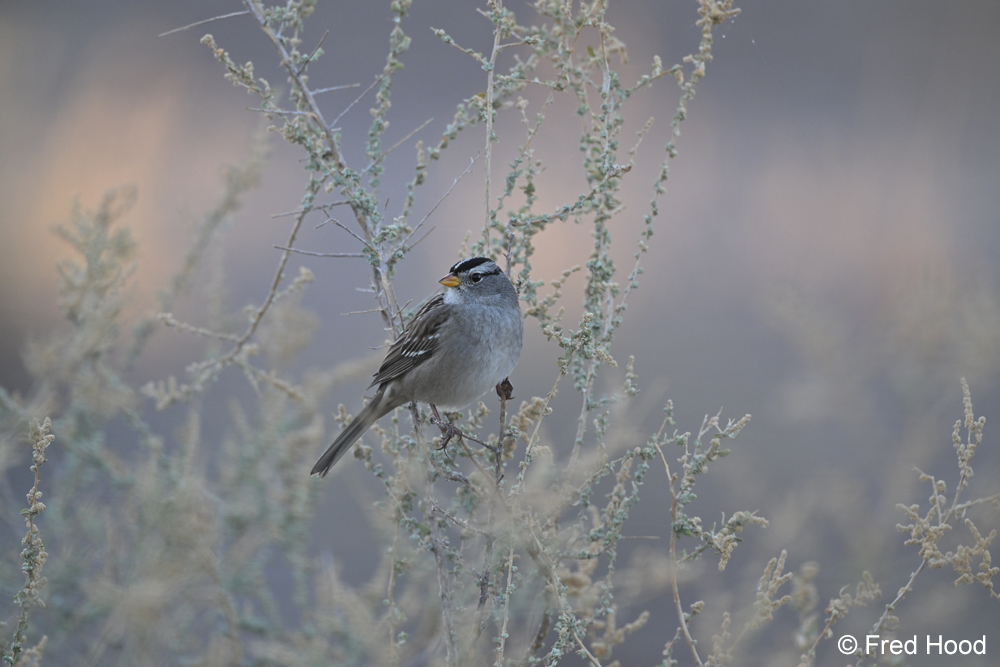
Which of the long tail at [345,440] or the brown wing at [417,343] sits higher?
the brown wing at [417,343]

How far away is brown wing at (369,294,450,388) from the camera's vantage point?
6.52 ft

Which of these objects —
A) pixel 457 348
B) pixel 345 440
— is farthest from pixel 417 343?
pixel 345 440

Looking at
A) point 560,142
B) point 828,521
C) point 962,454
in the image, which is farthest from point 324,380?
point 560,142

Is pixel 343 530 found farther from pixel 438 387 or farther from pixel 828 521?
pixel 828 521

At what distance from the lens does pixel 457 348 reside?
2.04m

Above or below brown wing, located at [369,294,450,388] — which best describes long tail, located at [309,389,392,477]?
below

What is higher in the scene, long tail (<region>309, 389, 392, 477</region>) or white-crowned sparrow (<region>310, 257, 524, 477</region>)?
white-crowned sparrow (<region>310, 257, 524, 477</region>)

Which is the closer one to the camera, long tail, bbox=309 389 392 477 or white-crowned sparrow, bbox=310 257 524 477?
long tail, bbox=309 389 392 477

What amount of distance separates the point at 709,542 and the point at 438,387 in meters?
0.91

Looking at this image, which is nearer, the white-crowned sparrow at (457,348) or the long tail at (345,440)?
the long tail at (345,440)

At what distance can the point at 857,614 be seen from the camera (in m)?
1.31

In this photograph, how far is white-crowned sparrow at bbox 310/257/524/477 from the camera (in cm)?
196

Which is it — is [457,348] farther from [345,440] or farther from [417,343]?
[345,440]

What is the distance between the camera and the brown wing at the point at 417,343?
1.99 metres
